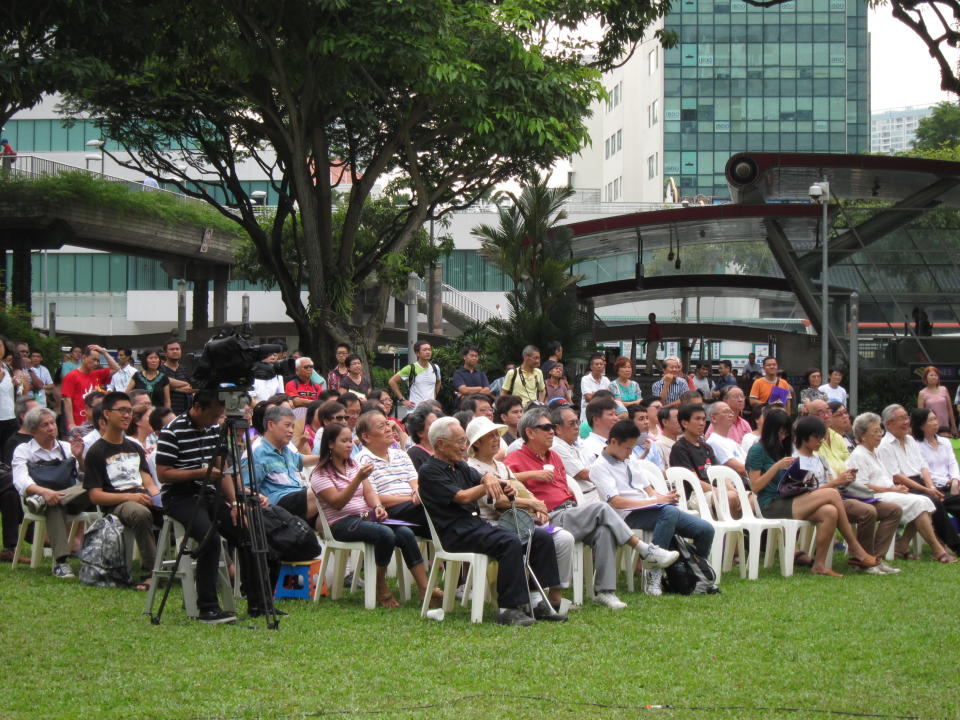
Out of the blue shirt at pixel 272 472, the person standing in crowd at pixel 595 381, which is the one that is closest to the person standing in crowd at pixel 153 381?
the blue shirt at pixel 272 472

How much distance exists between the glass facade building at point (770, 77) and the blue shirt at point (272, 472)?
81840mm

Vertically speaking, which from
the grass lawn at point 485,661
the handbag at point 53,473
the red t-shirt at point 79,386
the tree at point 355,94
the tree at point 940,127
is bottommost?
the grass lawn at point 485,661

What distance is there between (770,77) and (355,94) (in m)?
73.3

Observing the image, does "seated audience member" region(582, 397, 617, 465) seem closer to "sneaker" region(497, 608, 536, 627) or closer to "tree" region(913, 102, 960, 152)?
"sneaker" region(497, 608, 536, 627)

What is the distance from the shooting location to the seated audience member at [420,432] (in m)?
9.46

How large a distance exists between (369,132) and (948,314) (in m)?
13.8

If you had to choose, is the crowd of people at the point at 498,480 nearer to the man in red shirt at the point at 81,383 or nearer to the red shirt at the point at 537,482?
the red shirt at the point at 537,482

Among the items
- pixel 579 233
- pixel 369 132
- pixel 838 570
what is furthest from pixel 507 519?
pixel 579 233

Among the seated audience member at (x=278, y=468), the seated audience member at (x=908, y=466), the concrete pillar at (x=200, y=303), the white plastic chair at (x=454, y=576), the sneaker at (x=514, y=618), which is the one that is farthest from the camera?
the concrete pillar at (x=200, y=303)

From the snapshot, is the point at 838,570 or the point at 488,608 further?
the point at 838,570

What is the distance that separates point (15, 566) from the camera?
9531mm

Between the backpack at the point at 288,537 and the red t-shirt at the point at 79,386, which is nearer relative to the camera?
the backpack at the point at 288,537

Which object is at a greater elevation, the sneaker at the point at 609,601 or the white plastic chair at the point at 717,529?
the white plastic chair at the point at 717,529

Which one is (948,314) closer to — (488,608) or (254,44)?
(254,44)
